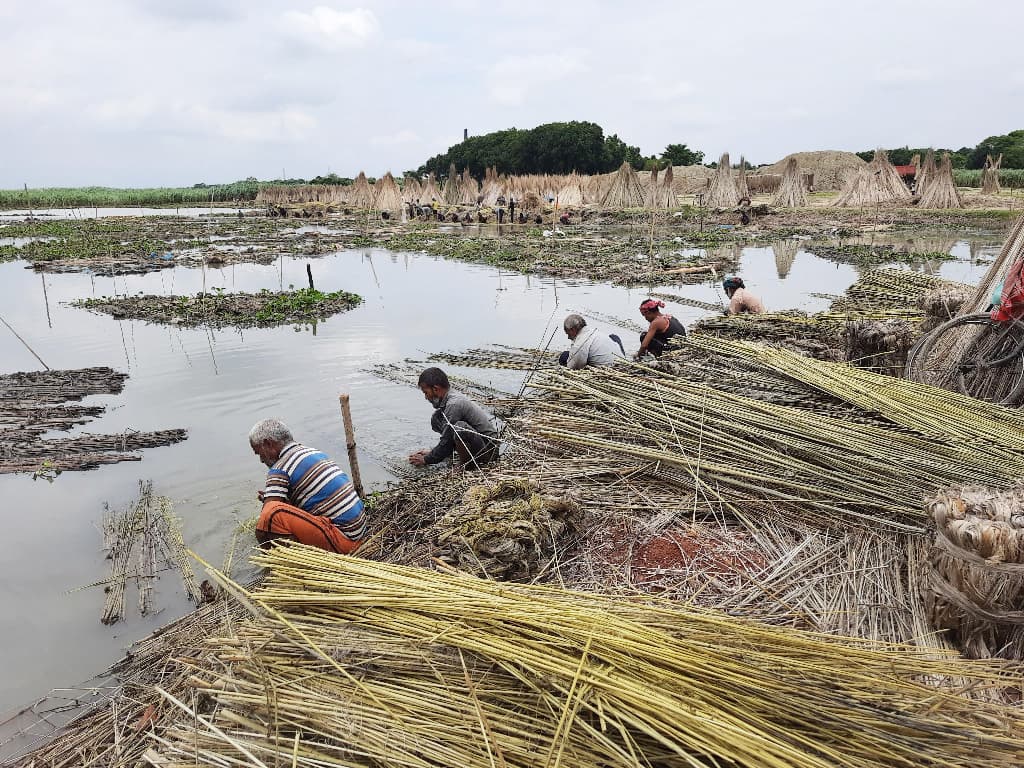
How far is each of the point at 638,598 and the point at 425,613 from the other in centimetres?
98

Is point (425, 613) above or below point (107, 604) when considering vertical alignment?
above

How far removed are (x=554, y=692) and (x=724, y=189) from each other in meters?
34.7

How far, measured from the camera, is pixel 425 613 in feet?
7.82

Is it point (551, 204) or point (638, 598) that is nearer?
point (638, 598)

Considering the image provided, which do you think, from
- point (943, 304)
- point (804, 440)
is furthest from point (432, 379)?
point (943, 304)

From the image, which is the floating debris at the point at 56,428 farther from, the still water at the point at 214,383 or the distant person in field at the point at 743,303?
the distant person in field at the point at 743,303

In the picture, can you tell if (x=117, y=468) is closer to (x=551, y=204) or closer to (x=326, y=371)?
(x=326, y=371)

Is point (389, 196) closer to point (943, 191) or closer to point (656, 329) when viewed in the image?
point (943, 191)

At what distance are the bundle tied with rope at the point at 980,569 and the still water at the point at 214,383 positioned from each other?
4.41 metres

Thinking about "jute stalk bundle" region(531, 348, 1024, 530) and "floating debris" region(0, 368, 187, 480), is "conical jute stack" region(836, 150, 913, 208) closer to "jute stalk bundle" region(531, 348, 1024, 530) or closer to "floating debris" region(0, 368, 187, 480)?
"jute stalk bundle" region(531, 348, 1024, 530)

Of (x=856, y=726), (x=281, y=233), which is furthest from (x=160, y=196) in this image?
(x=856, y=726)

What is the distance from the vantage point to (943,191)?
28312 millimetres

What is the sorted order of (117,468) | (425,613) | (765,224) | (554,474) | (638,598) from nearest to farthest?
(425,613) → (638,598) → (554,474) → (117,468) → (765,224)

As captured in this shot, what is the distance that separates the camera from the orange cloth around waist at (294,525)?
392 centimetres
